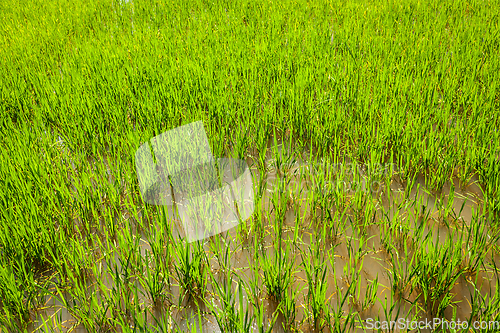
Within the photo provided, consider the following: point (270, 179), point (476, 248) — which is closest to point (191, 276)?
point (270, 179)

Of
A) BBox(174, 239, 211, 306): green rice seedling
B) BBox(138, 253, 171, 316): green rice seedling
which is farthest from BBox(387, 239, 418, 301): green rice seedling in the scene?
BBox(138, 253, 171, 316): green rice seedling

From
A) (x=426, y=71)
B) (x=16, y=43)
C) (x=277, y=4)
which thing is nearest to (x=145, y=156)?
(x=426, y=71)

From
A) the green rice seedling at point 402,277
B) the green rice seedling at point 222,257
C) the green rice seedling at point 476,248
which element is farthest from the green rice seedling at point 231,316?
the green rice seedling at point 476,248

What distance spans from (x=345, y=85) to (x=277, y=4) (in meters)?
2.81

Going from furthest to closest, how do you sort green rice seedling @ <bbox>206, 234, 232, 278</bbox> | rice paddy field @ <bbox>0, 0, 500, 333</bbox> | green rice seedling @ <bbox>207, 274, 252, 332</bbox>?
1. green rice seedling @ <bbox>206, 234, 232, 278</bbox>
2. rice paddy field @ <bbox>0, 0, 500, 333</bbox>
3. green rice seedling @ <bbox>207, 274, 252, 332</bbox>

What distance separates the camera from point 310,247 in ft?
4.26

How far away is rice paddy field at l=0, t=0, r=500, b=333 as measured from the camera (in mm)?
1106

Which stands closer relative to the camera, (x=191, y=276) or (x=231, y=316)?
(x=231, y=316)

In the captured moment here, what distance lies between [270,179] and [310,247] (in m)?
0.51

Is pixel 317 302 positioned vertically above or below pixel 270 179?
below

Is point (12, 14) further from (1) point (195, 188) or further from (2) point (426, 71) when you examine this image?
(2) point (426, 71)

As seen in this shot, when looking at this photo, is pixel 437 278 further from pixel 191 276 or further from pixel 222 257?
pixel 191 276

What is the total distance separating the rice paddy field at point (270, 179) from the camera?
1.11m

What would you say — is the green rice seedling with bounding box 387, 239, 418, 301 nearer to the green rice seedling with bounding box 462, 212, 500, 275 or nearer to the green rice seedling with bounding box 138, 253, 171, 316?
the green rice seedling with bounding box 462, 212, 500, 275
